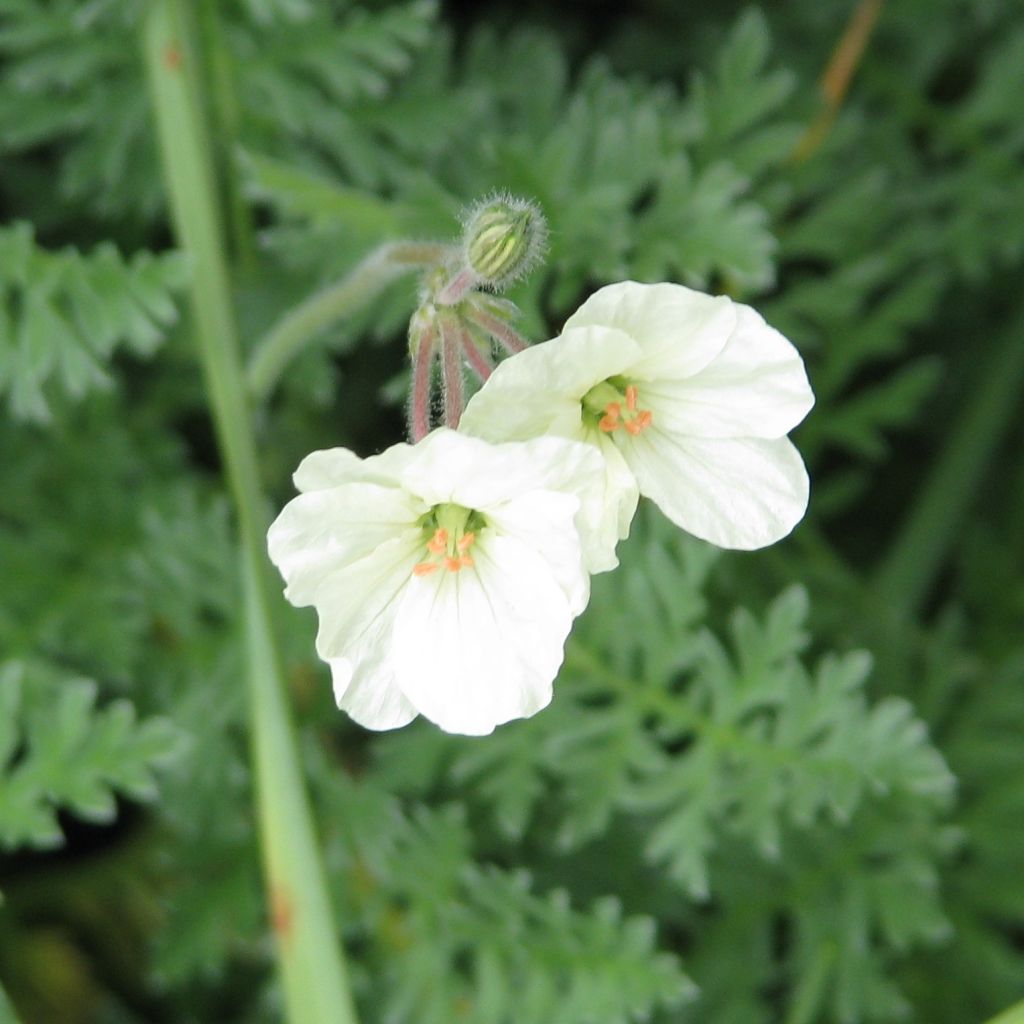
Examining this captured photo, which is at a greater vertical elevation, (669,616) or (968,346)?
(968,346)

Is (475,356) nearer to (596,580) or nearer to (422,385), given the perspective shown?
(422,385)

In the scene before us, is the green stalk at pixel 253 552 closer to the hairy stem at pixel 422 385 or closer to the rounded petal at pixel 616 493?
the hairy stem at pixel 422 385

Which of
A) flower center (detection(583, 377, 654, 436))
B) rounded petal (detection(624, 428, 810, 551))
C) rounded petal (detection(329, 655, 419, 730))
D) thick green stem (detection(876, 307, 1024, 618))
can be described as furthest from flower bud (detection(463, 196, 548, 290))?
thick green stem (detection(876, 307, 1024, 618))

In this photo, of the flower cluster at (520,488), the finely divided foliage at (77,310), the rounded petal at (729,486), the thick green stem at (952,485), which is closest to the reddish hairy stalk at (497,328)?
the flower cluster at (520,488)

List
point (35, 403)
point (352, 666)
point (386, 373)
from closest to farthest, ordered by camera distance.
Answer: point (352, 666), point (35, 403), point (386, 373)

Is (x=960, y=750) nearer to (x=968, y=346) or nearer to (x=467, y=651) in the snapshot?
(x=968, y=346)

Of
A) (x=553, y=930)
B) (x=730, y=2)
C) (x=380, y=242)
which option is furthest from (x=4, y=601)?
(x=730, y=2)
